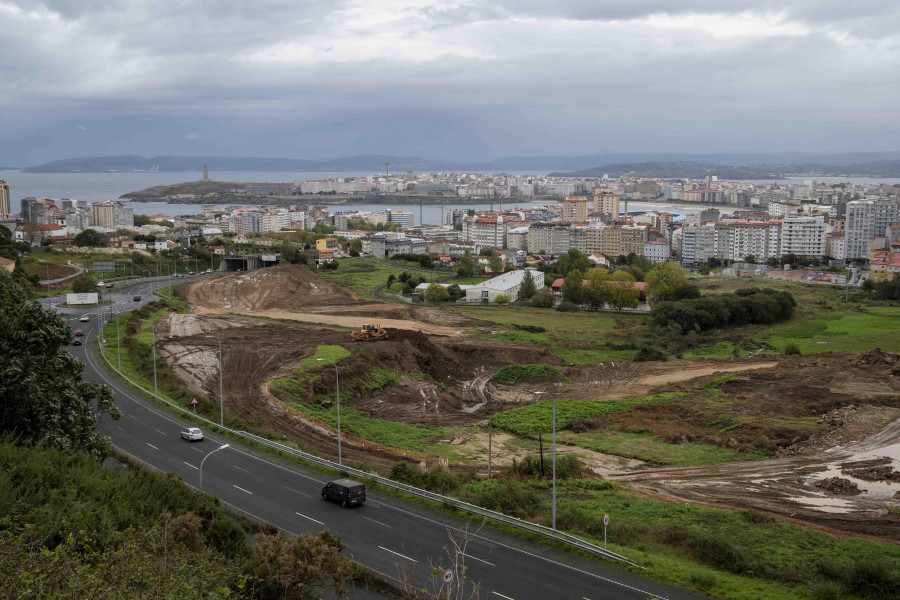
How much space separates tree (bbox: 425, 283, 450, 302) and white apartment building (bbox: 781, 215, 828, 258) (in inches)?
2263

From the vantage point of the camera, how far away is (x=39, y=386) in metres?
17.4

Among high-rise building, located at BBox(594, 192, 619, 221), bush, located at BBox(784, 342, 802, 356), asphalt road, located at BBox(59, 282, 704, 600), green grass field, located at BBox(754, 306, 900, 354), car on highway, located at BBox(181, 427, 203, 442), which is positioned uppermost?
high-rise building, located at BBox(594, 192, 619, 221)

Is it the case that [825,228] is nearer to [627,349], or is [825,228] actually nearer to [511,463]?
[627,349]

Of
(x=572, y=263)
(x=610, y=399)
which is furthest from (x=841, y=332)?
(x=572, y=263)

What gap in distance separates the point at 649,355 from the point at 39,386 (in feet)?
101

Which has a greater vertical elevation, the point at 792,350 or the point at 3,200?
the point at 3,200

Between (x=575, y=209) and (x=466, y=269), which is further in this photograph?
(x=575, y=209)

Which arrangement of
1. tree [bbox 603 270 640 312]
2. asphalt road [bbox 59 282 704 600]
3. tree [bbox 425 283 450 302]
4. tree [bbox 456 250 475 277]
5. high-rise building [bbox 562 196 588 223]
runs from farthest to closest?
high-rise building [bbox 562 196 588 223]
tree [bbox 456 250 475 277]
tree [bbox 425 283 450 302]
tree [bbox 603 270 640 312]
asphalt road [bbox 59 282 704 600]

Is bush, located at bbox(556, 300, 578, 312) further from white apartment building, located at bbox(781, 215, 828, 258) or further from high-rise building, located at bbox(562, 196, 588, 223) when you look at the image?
high-rise building, located at bbox(562, 196, 588, 223)

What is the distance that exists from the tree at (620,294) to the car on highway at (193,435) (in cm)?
4284

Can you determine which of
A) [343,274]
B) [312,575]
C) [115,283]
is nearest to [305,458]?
[312,575]

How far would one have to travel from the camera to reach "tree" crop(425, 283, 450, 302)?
64500mm

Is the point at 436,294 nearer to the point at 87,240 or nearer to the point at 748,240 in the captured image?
the point at 87,240

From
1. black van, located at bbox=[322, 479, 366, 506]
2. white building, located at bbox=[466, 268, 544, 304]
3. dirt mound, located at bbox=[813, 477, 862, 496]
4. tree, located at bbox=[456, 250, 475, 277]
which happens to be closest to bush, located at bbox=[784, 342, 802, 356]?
dirt mound, located at bbox=[813, 477, 862, 496]
